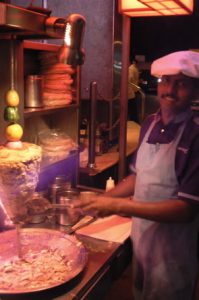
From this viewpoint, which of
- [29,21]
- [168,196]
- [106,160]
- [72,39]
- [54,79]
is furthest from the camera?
[106,160]

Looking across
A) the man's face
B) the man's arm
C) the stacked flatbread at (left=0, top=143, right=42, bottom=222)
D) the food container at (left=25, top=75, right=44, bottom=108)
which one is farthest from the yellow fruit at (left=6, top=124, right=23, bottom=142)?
the man's face

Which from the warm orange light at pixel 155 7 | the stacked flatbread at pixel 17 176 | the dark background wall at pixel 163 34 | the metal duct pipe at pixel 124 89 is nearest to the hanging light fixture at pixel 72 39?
the stacked flatbread at pixel 17 176

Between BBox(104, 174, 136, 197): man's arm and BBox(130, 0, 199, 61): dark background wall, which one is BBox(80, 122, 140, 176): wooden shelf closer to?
BBox(104, 174, 136, 197): man's arm

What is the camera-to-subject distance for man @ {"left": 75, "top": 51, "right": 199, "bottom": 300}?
1739mm

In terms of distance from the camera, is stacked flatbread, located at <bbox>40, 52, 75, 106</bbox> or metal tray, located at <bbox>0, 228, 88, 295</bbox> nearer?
Result: metal tray, located at <bbox>0, 228, 88, 295</bbox>

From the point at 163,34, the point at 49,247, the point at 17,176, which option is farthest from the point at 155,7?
the point at 163,34

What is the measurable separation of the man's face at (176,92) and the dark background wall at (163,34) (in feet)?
25.3

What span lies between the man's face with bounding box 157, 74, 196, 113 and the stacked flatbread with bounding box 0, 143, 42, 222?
0.71 m

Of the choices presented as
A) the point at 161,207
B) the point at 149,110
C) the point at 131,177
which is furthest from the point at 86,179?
the point at 149,110

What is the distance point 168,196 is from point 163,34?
8347mm

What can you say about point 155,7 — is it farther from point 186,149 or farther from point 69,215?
point 69,215

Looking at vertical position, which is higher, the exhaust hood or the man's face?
the exhaust hood

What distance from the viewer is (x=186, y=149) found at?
69.5 inches

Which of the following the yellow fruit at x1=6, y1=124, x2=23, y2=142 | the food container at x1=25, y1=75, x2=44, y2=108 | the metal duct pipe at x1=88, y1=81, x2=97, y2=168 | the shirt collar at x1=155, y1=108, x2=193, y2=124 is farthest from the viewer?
the metal duct pipe at x1=88, y1=81, x2=97, y2=168
